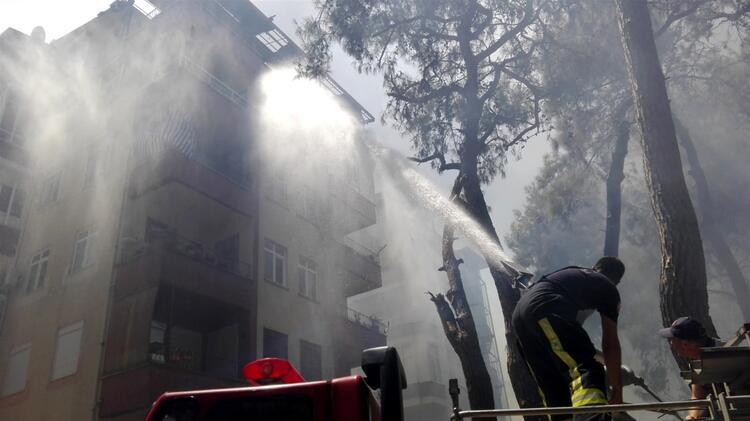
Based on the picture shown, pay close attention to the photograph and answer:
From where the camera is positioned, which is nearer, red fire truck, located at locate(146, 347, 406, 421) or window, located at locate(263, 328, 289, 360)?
red fire truck, located at locate(146, 347, 406, 421)

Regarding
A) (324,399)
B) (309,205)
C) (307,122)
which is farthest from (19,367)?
(324,399)

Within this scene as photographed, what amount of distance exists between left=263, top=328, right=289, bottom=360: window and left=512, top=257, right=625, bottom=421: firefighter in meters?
14.0

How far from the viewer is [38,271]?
17.5m

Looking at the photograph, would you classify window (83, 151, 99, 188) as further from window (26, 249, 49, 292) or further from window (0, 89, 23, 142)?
window (0, 89, 23, 142)

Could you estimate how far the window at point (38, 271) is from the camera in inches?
680

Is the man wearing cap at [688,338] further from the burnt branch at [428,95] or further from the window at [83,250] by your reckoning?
the window at [83,250]

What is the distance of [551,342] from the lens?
3.87 m

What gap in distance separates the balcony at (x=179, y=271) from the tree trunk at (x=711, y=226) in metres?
14.0

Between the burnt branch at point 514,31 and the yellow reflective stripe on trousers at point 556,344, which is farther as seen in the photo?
the burnt branch at point 514,31

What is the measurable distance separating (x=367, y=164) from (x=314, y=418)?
1524 cm

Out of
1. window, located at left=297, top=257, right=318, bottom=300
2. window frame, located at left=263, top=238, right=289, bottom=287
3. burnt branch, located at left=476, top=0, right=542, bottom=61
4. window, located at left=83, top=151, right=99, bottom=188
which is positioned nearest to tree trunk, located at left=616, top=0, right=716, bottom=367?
burnt branch, located at left=476, top=0, right=542, bottom=61

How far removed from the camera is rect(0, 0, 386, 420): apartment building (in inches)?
568

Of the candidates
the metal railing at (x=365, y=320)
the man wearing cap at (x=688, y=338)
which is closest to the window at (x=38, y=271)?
the metal railing at (x=365, y=320)

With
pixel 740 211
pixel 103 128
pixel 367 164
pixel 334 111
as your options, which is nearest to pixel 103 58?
pixel 103 128
